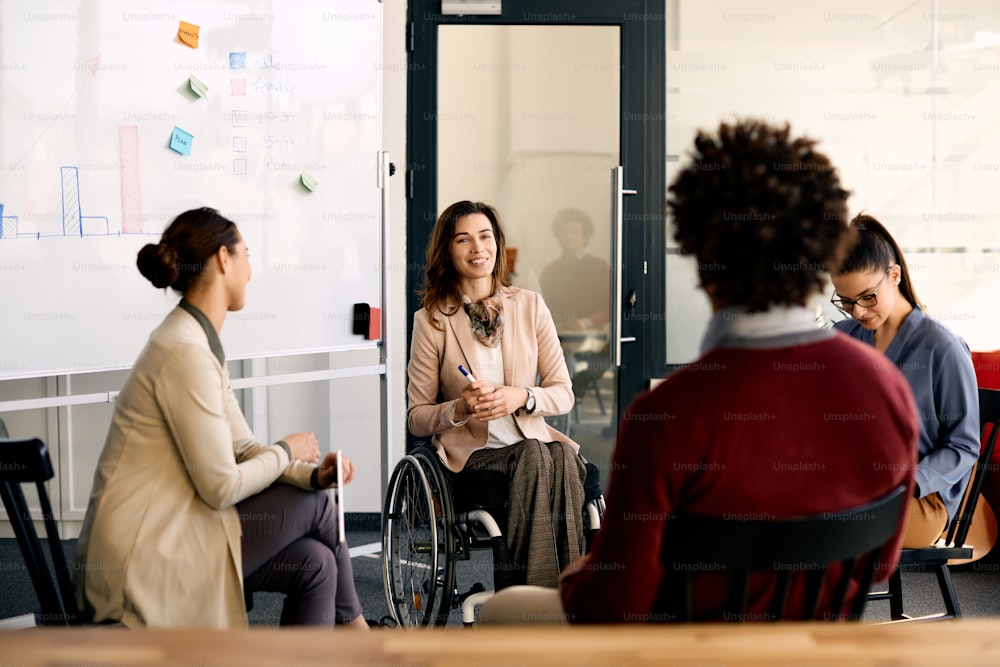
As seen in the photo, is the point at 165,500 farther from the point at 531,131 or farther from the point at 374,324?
the point at 531,131

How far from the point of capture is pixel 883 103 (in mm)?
4035

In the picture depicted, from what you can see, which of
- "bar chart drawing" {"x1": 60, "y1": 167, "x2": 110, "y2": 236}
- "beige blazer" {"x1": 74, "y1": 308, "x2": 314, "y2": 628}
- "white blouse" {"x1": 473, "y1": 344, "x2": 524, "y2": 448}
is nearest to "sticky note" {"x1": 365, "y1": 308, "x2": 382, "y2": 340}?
"white blouse" {"x1": 473, "y1": 344, "x2": 524, "y2": 448}

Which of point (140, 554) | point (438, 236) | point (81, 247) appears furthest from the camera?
point (438, 236)

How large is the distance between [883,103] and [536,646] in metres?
3.60

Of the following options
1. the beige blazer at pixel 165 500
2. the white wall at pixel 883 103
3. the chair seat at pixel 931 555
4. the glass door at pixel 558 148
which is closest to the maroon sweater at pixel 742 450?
the beige blazer at pixel 165 500

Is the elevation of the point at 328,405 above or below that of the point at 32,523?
below

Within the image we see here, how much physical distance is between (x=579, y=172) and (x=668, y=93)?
1.67 ft

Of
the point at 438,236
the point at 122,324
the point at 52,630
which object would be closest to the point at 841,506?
the point at 52,630

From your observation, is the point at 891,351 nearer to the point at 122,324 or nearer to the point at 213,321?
the point at 213,321

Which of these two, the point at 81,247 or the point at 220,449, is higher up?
the point at 81,247

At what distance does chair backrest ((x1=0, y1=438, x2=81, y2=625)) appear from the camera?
153 centimetres

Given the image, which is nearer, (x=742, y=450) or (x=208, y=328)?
(x=742, y=450)

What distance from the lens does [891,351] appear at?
240cm

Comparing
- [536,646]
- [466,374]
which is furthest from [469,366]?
[536,646]
